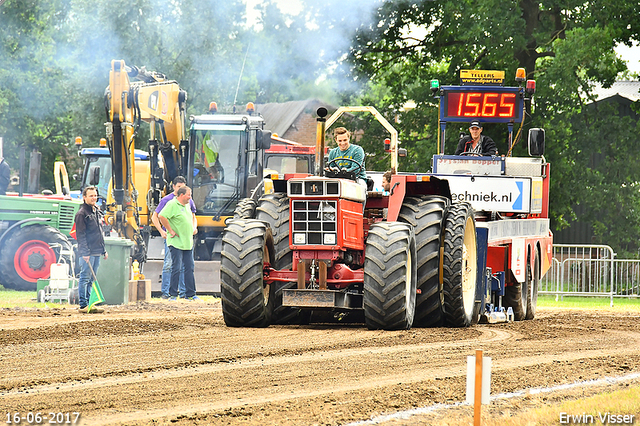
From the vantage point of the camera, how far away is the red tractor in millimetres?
10961

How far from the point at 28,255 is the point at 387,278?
12.1 meters

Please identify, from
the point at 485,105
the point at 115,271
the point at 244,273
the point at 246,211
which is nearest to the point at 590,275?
the point at 485,105

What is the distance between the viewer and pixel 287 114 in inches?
2534

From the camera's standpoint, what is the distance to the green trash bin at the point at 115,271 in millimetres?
15875

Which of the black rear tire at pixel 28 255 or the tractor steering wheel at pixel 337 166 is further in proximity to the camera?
the black rear tire at pixel 28 255

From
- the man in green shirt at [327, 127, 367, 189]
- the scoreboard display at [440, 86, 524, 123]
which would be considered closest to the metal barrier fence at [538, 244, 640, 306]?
the scoreboard display at [440, 86, 524, 123]

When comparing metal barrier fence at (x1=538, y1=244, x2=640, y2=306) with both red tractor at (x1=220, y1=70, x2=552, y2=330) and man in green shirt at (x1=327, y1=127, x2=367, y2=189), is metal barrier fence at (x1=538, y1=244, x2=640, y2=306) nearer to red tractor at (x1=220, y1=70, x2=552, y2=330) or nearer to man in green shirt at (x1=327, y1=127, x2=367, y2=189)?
red tractor at (x1=220, y1=70, x2=552, y2=330)

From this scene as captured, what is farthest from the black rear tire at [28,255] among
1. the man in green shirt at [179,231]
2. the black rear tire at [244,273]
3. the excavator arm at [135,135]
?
the black rear tire at [244,273]

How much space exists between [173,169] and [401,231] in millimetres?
10192

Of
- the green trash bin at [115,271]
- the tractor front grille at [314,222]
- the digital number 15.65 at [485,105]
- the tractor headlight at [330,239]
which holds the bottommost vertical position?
the green trash bin at [115,271]

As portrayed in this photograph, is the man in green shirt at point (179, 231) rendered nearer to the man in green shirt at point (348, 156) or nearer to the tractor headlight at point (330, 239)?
the man in green shirt at point (348, 156)

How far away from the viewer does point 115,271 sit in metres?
16.0

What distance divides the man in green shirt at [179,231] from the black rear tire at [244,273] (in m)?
5.76
